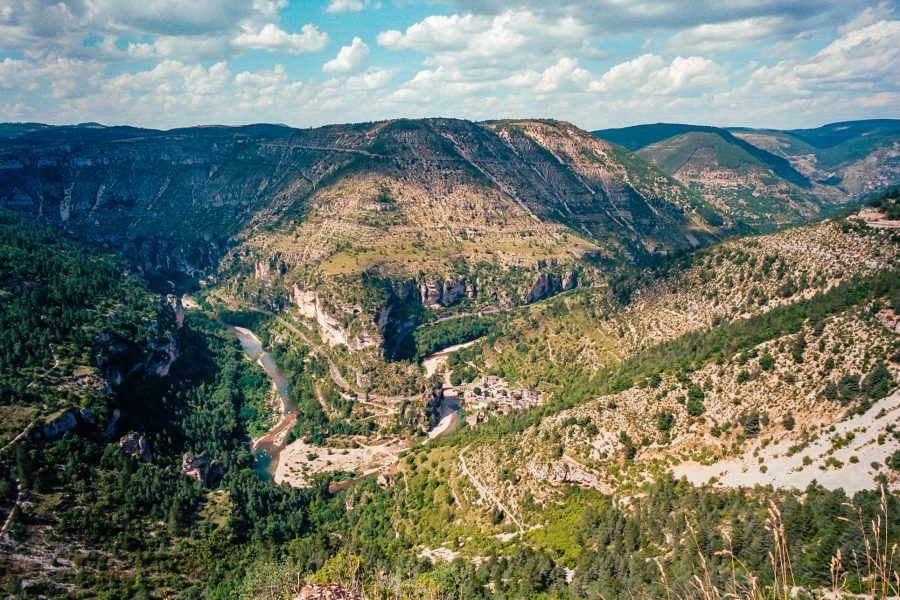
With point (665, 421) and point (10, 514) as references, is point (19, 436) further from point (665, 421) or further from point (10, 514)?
point (665, 421)

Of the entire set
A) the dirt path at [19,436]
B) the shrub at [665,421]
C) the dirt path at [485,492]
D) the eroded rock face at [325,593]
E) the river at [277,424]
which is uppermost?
the eroded rock face at [325,593]

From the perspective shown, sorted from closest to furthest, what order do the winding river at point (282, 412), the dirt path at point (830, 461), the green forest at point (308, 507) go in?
the green forest at point (308, 507) → the dirt path at point (830, 461) → the winding river at point (282, 412)

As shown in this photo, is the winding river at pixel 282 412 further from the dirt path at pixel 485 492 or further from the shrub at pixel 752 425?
the shrub at pixel 752 425

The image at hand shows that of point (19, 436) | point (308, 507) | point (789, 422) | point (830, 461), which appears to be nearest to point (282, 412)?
point (308, 507)

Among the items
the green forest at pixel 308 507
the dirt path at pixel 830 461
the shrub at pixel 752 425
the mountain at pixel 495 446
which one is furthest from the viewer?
the shrub at pixel 752 425

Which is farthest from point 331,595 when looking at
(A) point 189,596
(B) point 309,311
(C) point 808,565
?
(B) point 309,311

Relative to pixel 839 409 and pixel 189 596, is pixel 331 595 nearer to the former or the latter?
pixel 189 596

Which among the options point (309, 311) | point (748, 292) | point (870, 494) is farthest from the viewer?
point (309, 311)

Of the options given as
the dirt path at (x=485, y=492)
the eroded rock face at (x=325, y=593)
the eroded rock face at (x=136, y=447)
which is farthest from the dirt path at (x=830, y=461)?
the eroded rock face at (x=136, y=447)

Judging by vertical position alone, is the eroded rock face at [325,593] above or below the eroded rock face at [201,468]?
above
